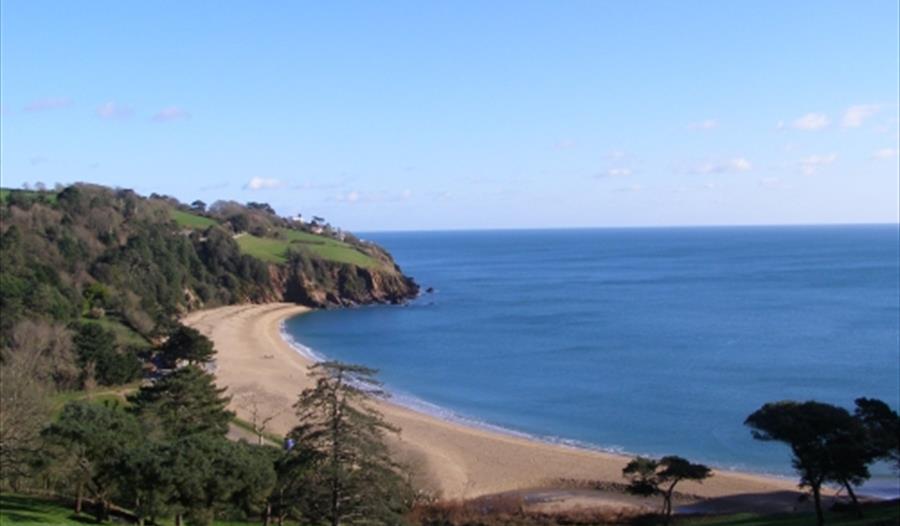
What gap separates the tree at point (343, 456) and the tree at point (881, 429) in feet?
46.5

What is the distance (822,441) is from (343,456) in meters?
14.5

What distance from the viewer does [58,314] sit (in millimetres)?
49594

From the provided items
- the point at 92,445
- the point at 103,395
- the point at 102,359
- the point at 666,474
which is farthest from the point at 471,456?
the point at 102,359

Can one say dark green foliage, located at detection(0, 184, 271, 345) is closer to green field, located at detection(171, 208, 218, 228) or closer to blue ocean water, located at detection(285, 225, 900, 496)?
green field, located at detection(171, 208, 218, 228)

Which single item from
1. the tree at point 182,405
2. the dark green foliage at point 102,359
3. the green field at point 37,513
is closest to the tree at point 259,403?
the dark green foliage at point 102,359

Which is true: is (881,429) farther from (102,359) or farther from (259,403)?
(102,359)

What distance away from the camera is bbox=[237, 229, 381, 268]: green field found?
102 m

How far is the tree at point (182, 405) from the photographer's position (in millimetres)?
26703

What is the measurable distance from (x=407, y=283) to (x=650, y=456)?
73114 millimetres

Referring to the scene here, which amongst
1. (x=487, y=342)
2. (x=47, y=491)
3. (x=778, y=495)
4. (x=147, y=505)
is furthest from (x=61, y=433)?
(x=487, y=342)

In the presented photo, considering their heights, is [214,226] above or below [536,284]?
above

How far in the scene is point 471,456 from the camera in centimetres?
3688

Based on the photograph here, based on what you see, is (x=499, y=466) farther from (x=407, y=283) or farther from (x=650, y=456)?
(x=407, y=283)

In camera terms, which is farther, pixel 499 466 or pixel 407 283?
pixel 407 283
